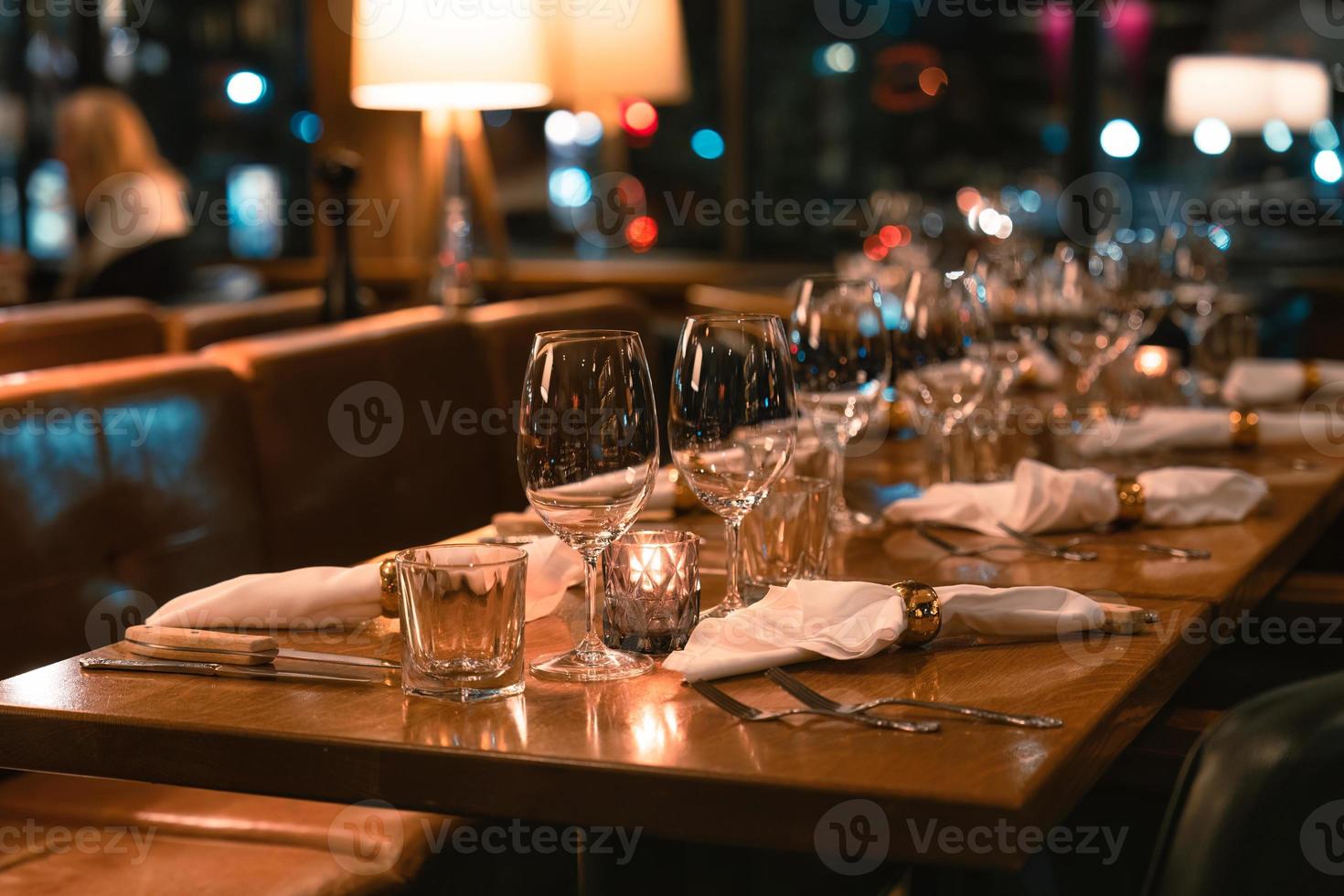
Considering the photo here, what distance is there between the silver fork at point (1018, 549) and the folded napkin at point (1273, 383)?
1.13m

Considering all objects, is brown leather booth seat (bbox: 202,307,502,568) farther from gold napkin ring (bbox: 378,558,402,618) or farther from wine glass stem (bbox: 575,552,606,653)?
wine glass stem (bbox: 575,552,606,653)

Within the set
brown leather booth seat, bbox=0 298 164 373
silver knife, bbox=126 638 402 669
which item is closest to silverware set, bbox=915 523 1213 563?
silver knife, bbox=126 638 402 669

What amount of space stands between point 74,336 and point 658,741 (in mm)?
1947

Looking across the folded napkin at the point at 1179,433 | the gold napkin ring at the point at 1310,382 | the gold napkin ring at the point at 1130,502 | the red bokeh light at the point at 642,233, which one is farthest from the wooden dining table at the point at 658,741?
the red bokeh light at the point at 642,233

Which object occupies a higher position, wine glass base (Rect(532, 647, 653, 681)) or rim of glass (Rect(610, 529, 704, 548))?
rim of glass (Rect(610, 529, 704, 548))

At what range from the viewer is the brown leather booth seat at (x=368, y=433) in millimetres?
2152

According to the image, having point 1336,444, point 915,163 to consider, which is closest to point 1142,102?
point 915,163

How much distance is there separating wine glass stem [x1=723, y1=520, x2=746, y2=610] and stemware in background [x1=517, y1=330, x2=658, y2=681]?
135 millimetres

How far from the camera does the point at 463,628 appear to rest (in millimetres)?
981

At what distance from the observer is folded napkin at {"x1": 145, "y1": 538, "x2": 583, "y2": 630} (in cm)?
116

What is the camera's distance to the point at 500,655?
39.1 inches

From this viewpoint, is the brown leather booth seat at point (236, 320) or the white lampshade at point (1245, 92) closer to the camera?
the brown leather booth seat at point (236, 320)

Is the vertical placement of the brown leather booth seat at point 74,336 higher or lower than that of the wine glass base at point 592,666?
higher

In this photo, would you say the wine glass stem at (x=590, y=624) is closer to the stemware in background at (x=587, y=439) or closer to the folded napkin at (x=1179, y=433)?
the stemware in background at (x=587, y=439)
